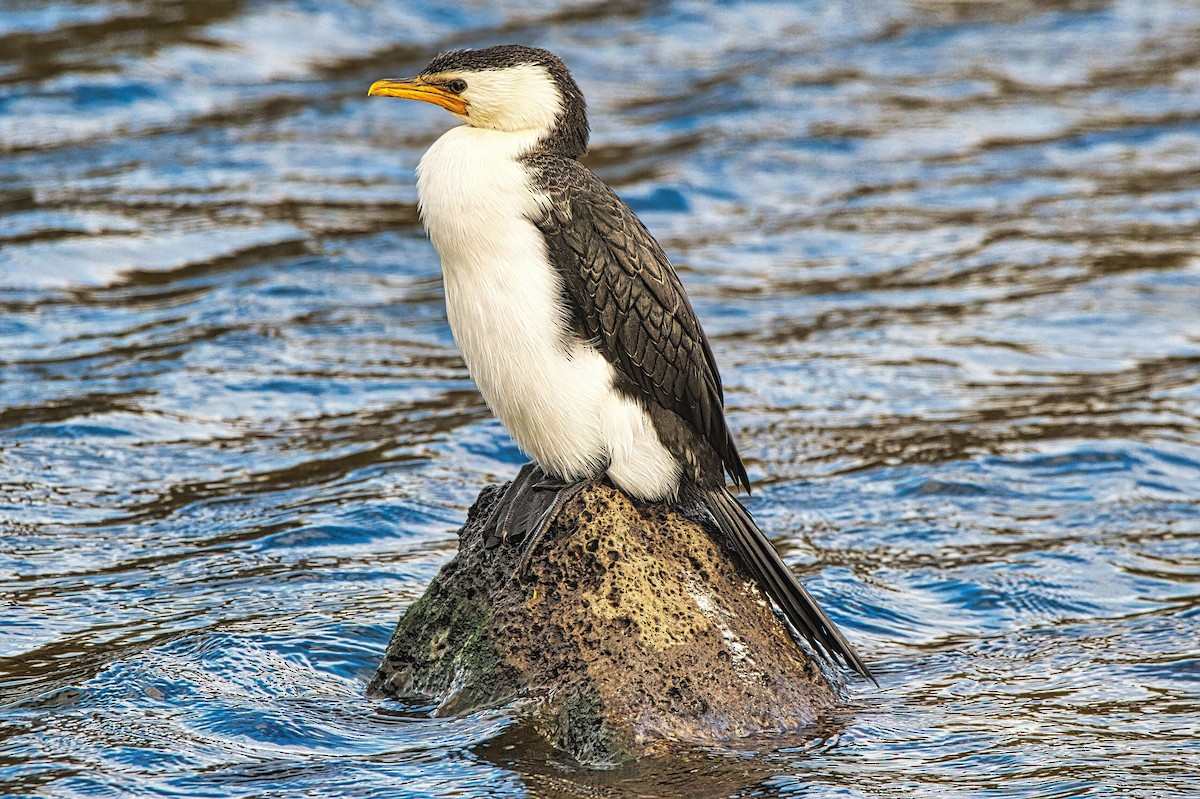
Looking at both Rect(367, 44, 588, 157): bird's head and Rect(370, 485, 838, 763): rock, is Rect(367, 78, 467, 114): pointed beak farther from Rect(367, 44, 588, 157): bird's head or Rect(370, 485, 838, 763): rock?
Rect(370, 485, 838, 763): rock

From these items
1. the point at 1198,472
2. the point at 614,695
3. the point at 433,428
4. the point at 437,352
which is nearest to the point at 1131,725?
the point at 614,695

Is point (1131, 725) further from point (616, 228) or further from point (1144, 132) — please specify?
point (1144, 132)

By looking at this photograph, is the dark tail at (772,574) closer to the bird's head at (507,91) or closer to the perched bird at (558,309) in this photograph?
the perched bird at (558,309)

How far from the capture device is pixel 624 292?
5.79 m

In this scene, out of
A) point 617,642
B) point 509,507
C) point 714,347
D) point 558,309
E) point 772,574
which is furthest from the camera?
point 714,347

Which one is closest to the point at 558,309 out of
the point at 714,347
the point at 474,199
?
the point at 474,199

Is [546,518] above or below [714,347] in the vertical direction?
above

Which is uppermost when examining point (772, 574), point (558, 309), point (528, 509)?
point (558, 309)

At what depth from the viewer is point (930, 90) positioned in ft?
57.2

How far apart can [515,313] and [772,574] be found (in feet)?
4.42

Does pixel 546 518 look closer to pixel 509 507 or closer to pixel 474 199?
pixel 509 507

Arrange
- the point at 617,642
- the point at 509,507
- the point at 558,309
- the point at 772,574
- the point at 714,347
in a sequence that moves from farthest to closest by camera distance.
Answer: the point at 714,347 → the point at 509,507 → the point at 772,574 → the point at 558,309 → the point at 617,642

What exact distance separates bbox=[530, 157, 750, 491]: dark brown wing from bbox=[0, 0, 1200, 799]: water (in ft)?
4.38

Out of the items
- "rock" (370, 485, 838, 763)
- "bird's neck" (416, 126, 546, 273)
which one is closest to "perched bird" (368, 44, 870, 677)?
"bird's neck" (416, 126, 546, 273)
